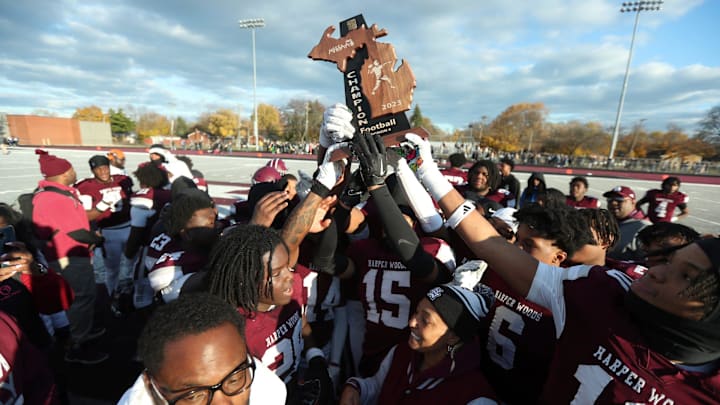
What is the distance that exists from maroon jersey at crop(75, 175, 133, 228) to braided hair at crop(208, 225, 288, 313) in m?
4.03

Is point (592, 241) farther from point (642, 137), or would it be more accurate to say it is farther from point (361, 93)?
point (642, 137)

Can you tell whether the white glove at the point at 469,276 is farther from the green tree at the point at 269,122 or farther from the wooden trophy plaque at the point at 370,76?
the green tree at the point at 269,122

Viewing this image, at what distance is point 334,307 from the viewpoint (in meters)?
2.68

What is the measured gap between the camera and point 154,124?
98500 mm

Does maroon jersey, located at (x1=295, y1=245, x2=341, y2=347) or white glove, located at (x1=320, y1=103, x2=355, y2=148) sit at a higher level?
white glove, located at (x1=320, y1=103, x2=355, y2=148)

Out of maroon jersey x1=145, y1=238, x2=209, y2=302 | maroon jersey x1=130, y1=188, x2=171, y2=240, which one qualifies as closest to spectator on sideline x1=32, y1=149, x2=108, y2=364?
maroon jersey x1=130, y1=188, x2=171, y2=240

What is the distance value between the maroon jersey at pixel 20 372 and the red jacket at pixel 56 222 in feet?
7.23

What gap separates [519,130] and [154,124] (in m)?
98.5

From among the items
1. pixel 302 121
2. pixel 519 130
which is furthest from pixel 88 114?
pixel 519 130

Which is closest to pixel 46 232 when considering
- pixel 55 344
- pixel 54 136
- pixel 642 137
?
pixel 55 344

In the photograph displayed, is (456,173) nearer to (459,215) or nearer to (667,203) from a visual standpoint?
(667,203)

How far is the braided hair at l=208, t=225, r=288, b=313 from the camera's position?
167cm

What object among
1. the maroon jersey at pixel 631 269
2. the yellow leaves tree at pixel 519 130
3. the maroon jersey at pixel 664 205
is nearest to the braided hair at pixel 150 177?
the maroon jersey at pixel 631 269

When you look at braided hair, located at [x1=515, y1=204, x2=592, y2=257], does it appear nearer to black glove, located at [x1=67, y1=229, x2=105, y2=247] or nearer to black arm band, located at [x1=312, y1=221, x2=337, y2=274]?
black arm band, located at [x1=312, y1=221, x2=337, y2=274]
